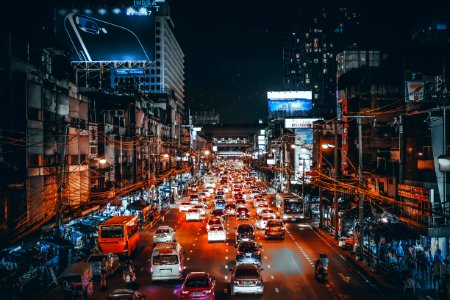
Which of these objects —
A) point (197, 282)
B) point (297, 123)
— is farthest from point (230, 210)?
Answer: point (297, 123)

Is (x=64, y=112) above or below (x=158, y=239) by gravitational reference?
above

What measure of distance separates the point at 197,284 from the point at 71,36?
37632mm

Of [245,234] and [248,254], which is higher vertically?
[248,254]

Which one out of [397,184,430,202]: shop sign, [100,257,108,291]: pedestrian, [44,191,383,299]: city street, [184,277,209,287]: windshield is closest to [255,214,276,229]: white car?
[44,191,383,299]: city street

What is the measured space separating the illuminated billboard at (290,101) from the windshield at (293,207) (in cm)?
6460

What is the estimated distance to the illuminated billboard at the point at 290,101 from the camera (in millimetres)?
114438

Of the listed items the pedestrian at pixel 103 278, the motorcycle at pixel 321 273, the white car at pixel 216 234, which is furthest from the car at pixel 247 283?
the white car at pixel 216 234

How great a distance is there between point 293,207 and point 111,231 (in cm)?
2556

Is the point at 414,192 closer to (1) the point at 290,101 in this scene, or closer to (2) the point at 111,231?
(2) the point at 111,231

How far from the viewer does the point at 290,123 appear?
95188mm

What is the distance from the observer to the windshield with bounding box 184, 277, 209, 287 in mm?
19700

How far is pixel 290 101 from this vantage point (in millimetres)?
114562

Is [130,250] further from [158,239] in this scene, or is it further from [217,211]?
[217,211]

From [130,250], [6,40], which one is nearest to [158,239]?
[130,250]
